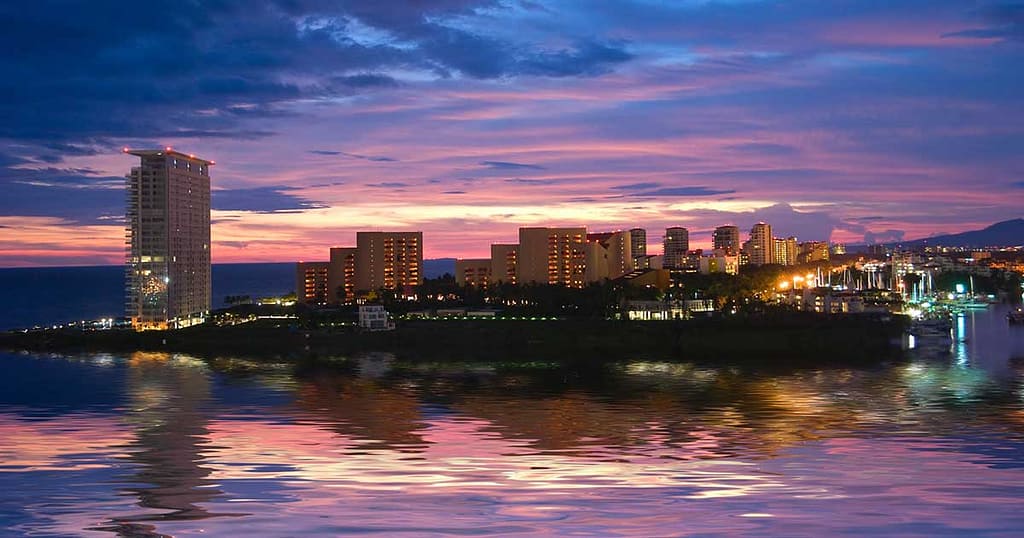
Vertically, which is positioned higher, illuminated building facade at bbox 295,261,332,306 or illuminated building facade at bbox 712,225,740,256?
illuminated building facade at bbox 712,225,740,256

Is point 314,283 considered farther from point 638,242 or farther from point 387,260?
A: point 638,242

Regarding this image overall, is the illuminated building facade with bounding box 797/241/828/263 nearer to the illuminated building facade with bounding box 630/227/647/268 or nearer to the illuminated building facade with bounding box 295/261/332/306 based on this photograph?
the illuminated building facade with bounding box 630/227/647/268

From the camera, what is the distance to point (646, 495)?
1090 cm

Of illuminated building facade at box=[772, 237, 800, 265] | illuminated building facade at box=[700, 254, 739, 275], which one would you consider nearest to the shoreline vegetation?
illuminated building facade at box=[700, 254, 739, 275]

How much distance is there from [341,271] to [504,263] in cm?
1097

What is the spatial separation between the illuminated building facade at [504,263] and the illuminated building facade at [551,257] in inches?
18.9

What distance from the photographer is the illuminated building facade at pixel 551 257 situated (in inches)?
2650

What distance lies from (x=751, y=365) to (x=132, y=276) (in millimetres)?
34596

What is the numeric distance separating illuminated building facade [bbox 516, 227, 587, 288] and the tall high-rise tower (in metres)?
20.7

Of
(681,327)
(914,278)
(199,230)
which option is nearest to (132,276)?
(199,230)

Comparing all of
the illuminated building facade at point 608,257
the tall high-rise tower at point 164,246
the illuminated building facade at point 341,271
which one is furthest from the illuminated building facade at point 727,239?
the tall high-rise tower at point 164,246

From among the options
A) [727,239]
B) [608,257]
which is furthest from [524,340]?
[727,239]

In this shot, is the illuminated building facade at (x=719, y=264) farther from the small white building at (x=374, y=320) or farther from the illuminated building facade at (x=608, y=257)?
the small white building at (x=374, y=320)

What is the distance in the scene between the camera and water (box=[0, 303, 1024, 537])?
387 inches
